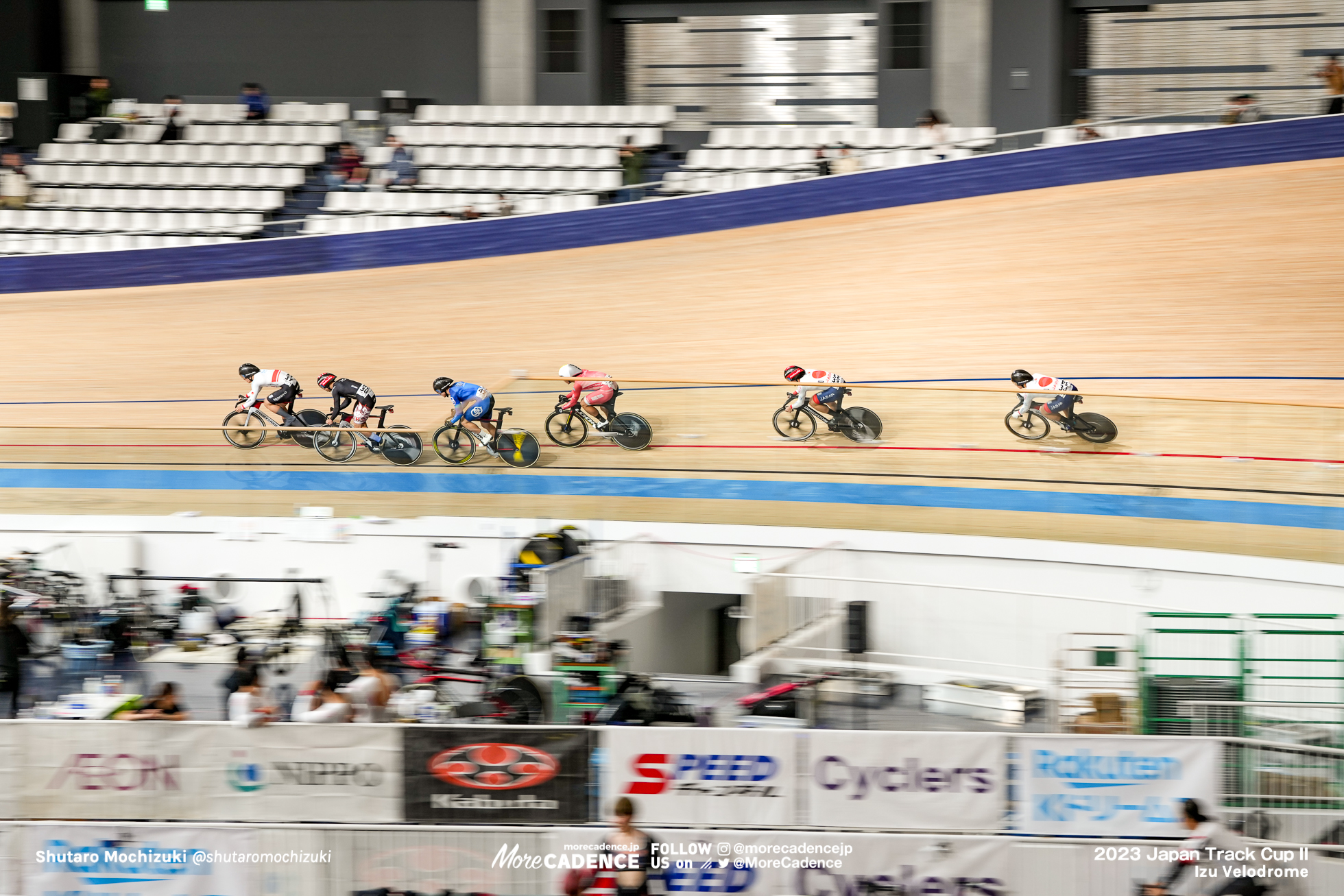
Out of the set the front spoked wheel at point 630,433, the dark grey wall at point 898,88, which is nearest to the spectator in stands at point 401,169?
the dark grey wall at point 898,88

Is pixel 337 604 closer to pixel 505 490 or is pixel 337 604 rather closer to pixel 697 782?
pixel 505 490

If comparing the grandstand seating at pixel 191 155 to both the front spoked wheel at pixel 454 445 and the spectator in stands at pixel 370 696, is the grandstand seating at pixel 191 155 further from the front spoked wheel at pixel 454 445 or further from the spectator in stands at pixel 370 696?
the spectator in stands at pixel 370 696

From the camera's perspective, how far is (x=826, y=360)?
36.5ft

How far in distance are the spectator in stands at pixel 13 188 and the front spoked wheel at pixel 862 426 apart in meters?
11.0

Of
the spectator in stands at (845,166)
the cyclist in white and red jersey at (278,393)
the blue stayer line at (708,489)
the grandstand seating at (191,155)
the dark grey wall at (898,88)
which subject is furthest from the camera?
the grandstand seating at (191,155)

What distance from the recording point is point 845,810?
16.5ft

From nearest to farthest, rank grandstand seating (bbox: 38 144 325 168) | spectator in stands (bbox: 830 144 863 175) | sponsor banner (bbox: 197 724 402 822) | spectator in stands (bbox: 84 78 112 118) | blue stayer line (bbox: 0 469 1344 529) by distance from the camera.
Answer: sponsor banner (bbox: 197 724 402 822), blue stayer line (bbox: 0 469 1344 529), spectator in stands (bbox: 830 144 863 175), grandstand seating (bbox: 38 144 325 168), spectator in stands (bbox: 84 78 112 118)

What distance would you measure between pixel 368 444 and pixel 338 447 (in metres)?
0.23

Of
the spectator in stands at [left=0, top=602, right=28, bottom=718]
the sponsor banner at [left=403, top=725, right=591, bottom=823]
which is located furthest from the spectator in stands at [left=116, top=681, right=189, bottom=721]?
the sponsor banner at [left=403, top=725, right=591, bottom=823]

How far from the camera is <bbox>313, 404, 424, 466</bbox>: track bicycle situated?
891cm

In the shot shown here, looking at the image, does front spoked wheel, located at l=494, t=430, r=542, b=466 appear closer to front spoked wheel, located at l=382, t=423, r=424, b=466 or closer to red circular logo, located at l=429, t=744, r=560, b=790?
front spoked wheel, located at l=382, t=423, r=424, b=466

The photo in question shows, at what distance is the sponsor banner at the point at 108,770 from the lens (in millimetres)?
5027

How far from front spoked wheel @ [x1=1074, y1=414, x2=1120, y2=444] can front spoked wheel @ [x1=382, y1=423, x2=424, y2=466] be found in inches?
176

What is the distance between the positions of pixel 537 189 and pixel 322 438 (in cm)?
560
